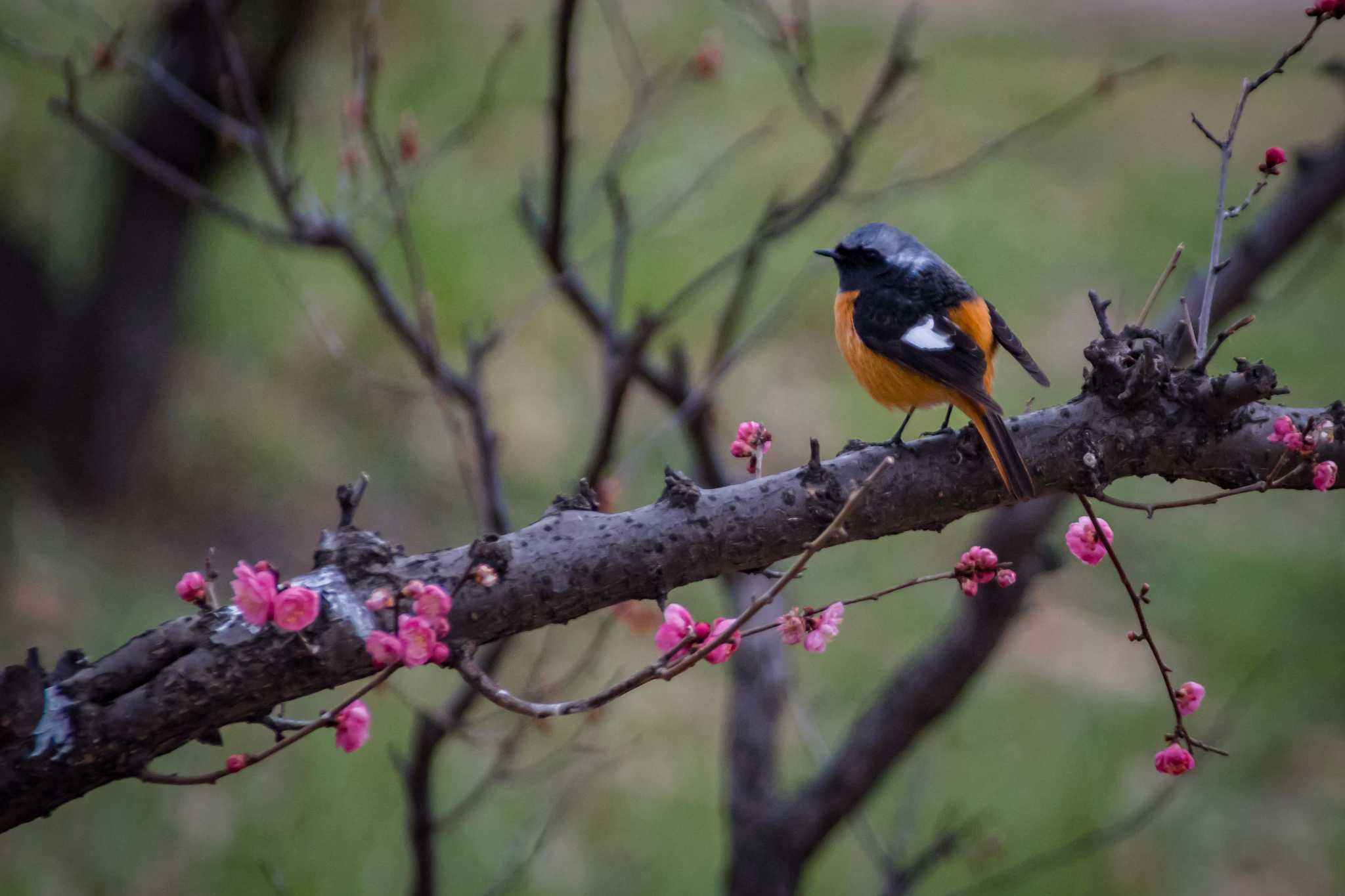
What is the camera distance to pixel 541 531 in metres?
1.70

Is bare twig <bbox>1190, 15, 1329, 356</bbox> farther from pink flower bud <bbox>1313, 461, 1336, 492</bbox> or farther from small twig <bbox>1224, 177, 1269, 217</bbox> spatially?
pink flower bud <bbox>1313, 461, 1336, 492</bbox>

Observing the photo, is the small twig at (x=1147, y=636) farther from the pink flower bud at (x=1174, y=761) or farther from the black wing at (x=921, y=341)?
the black wing at (x=921, y=341)

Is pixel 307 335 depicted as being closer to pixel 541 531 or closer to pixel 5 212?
pixel 5 212

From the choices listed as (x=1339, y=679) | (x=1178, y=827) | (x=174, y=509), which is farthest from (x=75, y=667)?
(x=1339, y=679)

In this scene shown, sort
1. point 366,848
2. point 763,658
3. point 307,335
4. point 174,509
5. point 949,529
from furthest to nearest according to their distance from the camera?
point 307,335 < point 949,529 < point 174,509 < point 366,848 < point 763,658

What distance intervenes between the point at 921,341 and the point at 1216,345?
94 cm

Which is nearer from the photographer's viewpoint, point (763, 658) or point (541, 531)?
point (541, 531)

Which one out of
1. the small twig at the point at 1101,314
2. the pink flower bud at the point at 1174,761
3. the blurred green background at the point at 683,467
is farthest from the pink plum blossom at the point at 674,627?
the blurred green background at the point at 683,467

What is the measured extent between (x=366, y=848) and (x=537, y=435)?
3021mm

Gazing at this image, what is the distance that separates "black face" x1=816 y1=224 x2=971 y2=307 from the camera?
2.83m

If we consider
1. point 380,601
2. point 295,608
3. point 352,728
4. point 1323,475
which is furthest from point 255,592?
point 1323,475

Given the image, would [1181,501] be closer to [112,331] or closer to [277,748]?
[277,748]

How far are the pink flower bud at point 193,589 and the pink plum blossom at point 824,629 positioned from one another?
0.86 meters

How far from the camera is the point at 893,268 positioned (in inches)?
115
